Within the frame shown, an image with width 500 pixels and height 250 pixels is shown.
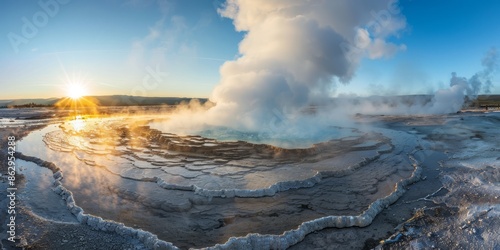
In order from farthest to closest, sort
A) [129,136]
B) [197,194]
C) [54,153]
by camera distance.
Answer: [129,136] < [54,153] < [197,194]

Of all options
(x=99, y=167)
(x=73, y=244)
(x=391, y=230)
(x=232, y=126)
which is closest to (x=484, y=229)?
(x=391, y=230)

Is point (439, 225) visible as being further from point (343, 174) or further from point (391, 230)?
point (343, 174)

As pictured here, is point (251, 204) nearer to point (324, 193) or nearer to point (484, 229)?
point (324, 193)

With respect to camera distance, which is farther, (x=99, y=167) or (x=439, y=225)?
(x=99, y=167)

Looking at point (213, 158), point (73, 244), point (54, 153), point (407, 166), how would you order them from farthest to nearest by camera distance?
1. point (54, 153)
2. point (213, 158)
3. point (407, 166)
4. point (73, 244)

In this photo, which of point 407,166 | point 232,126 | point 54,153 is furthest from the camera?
point 232,126

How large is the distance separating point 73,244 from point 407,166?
30.4 ft

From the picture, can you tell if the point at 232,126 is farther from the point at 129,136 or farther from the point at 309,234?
the point at 309,234

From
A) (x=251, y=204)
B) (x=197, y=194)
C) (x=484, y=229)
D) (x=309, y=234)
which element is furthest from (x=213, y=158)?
(x=484, y=229)

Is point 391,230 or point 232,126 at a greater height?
point 232,126

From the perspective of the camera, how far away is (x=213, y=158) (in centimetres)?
990

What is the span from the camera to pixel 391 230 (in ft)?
16.3

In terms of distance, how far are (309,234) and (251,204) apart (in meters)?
1.58

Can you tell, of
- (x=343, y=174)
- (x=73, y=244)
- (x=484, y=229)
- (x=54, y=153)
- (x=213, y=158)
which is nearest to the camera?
(x=73, y=244)
